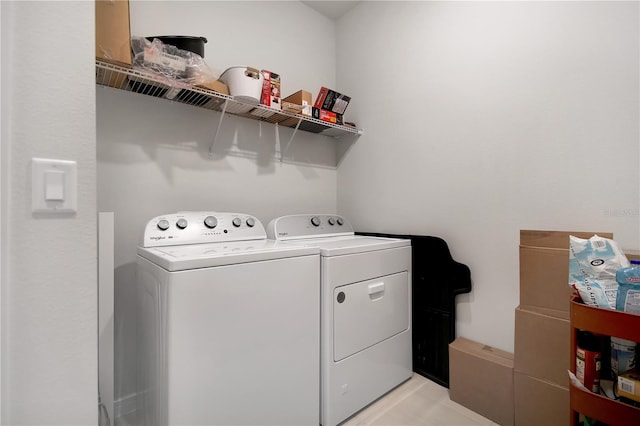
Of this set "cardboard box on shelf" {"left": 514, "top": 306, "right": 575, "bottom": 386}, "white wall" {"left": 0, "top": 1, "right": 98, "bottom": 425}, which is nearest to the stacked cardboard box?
"cardboard box on shelf" {"left": 514, "top": 306, "right": 575, "bottom": 386}

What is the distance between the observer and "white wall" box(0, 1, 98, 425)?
0.62 metres

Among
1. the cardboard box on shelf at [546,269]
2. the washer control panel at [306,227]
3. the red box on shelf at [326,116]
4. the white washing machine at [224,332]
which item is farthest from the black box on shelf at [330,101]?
the cardboard box on shelf at [546,269]

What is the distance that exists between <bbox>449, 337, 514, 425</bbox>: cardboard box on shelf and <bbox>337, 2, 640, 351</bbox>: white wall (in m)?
0.13

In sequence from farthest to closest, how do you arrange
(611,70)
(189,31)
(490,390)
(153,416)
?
(189,31) < (490,390) < (611,70) < (153,416)

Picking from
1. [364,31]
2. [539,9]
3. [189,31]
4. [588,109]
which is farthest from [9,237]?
[364,31]

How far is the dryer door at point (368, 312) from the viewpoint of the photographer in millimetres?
1394

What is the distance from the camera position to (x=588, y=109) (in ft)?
4.29

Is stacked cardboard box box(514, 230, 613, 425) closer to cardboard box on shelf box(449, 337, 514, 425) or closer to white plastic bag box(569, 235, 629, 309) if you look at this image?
cardboard box on shelf box(449, 337, 514, 425)

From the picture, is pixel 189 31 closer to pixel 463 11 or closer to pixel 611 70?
pixel 463 11

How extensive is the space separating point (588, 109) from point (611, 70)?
0.16 m

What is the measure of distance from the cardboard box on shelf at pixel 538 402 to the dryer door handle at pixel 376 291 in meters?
0.68

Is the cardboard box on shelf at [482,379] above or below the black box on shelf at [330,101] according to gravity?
below

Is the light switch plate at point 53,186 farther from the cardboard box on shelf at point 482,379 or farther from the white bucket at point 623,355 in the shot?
the cardboard box on shelf at point 482,379

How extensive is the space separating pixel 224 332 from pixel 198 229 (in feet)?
1.88
